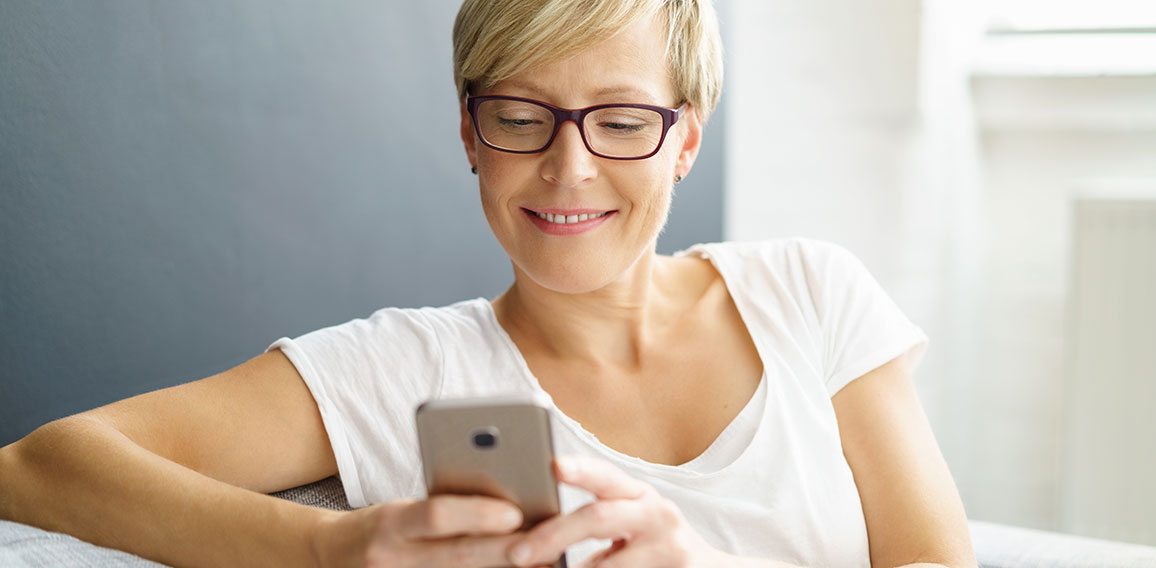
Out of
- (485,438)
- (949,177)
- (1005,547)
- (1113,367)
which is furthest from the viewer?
(949,177)

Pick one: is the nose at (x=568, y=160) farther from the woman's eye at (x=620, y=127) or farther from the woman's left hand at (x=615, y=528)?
the woman's left hand at (x=615, y=528)

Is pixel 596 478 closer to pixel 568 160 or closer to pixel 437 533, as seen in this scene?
pixel 437 533

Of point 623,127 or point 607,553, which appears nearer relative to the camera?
point 607,553

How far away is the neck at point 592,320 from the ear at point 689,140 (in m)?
0.14

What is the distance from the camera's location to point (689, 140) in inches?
59.8

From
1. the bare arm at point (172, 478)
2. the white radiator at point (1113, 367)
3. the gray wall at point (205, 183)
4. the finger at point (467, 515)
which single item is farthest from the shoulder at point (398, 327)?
the white radiator at point (1113, 367)

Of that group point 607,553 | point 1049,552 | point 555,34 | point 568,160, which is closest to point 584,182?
point 568,160

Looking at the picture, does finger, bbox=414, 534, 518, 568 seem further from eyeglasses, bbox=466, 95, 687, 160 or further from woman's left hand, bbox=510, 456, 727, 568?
eyeglasses, bbox=466, 95, 687, 160

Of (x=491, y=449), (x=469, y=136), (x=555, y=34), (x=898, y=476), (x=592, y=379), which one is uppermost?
(x=555, y=34)

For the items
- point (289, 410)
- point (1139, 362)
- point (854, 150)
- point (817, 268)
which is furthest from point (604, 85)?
point (1139, 362)

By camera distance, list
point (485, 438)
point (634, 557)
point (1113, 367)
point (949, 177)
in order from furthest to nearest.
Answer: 1. point (949, 177)
2. point (1113, 367)
3. point (634, 557)
4. point (485, 438)

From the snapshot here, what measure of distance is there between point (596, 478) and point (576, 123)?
534 mm

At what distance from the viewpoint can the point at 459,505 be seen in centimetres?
85

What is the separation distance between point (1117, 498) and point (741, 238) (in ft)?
4.57
